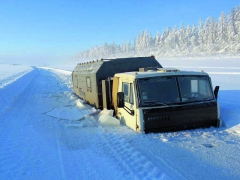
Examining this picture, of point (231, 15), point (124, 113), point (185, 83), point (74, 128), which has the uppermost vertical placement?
point (231, 15)

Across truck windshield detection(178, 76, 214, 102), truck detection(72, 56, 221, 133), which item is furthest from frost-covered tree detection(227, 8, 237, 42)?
truck detection(72, 56, 221, 133)

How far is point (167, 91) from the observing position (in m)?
5.89

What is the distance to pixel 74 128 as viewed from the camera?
696cm

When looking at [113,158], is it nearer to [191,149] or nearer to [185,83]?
[191,149]

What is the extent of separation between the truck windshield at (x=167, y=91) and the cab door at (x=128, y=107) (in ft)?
1.16

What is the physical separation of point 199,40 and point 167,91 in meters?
84.1

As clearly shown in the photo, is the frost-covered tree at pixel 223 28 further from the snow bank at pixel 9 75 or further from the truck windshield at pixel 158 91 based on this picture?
the truck windshield at pixel 158 91

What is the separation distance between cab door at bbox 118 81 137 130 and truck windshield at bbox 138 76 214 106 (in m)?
0.35

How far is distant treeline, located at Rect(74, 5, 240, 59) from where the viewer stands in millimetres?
69625

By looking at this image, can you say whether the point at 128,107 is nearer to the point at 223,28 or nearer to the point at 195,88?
the point at 195,88

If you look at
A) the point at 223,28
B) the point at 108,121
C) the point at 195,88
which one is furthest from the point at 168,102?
the point at 223,28

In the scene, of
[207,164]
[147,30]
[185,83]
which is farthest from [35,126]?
[147,30]

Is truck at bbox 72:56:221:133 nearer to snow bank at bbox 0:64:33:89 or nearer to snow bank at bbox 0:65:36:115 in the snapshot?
snow bank at bbox 0:65:36:115

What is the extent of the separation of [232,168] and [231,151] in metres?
0.76
